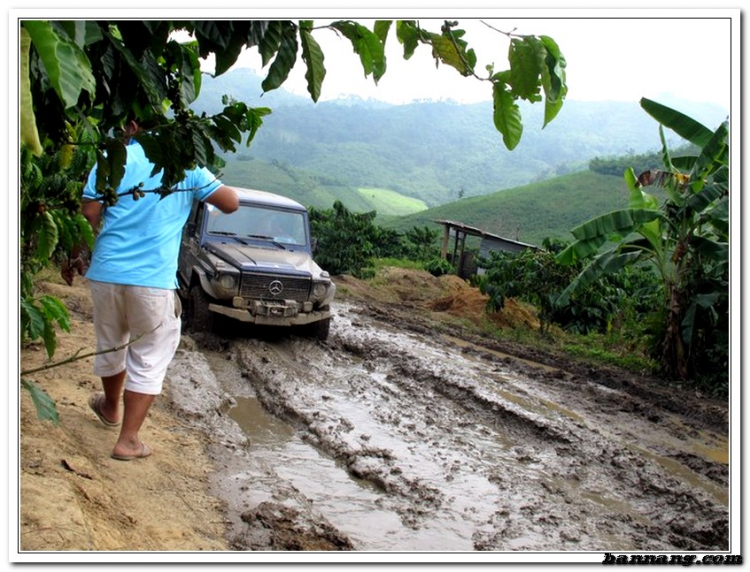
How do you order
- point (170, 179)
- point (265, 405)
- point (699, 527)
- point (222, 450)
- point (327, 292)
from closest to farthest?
point (170, 179), point (699, 527), point (222, 450), point (265, 405), point (327, 292)

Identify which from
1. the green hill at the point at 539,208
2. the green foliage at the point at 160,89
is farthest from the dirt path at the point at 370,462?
the green hill at the point at 539,208

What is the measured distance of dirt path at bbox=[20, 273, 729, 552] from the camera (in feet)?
11.5

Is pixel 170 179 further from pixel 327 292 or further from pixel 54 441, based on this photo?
pixel 327 292

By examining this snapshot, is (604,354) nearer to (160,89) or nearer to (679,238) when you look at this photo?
(679,238)

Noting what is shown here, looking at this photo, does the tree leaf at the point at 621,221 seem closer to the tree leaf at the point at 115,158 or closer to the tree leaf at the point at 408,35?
the tree leaf at the point at 408,35

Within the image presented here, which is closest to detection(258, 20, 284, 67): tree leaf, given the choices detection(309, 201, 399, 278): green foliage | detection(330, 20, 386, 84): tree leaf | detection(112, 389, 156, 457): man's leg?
detection(330, 20, 386, 84): tree leaf

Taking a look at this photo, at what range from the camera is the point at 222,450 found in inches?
192

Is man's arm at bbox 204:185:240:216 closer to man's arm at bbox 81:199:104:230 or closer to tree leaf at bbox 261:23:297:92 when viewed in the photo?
man's arm at bbox 81:199:104:230

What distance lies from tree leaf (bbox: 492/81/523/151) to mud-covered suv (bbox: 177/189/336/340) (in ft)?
20.9

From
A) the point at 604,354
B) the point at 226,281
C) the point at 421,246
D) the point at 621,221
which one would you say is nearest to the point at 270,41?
the point at 226,281

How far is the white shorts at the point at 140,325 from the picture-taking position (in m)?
3.71

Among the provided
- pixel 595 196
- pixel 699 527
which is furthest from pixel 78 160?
pixel 595 196

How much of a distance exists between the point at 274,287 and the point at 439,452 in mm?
3859

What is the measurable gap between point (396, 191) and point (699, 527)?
260 feet
